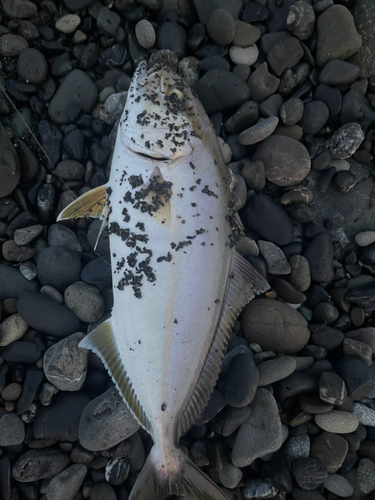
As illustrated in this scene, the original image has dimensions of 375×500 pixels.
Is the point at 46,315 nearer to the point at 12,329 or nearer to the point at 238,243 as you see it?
the point at 12,329

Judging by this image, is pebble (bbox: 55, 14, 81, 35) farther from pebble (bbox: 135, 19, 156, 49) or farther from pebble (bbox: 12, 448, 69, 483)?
pebble (bbox: 12, 448, 69, 483)

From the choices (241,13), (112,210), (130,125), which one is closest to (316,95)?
(241,13)

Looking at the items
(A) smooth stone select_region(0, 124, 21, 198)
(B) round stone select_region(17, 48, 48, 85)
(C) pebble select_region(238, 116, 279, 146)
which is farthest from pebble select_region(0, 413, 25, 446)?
(C) pebble select_region(238, 116, 279, 146)

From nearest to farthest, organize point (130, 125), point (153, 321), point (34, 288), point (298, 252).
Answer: point (153, 321), point (130, 125), point (34, 288), point (298, 252)

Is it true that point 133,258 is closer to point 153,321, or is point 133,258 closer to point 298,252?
point 153,321

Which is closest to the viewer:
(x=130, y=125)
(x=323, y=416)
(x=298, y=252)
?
(x=130, y=125)

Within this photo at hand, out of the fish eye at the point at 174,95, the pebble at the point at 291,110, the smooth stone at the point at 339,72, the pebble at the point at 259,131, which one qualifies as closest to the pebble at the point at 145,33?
the fish eye at the point at 174,95
